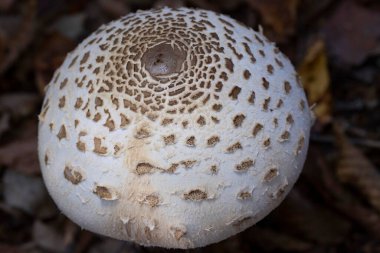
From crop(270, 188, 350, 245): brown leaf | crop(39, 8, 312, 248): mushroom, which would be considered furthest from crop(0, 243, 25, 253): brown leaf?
crop(270, 188, 350, 245): brown leaf

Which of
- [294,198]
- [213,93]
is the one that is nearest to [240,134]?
[213,93]

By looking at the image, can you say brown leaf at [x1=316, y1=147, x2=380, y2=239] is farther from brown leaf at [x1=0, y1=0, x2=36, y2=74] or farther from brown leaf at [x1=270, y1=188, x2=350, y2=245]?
brown leaf at [x1=0, y1=0, x2=36, y2=74]

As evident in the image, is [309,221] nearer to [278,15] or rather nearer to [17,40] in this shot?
[278,15]

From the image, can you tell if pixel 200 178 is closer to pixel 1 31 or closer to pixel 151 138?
pixel 151 138

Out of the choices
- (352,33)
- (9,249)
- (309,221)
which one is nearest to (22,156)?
(9,249)

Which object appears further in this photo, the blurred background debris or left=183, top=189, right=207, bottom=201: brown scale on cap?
the blurred background debris

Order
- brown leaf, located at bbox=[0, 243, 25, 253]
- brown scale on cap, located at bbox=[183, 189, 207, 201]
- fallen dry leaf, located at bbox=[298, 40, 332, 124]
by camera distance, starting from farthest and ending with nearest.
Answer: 1. fallen dry leaf, located at bbox=[298, 40, 332, 124]
2. brown leaf, located at bbox=[0, 243, 25, 253]
3. brown scale on cap, located at bbox=[183, 189, 207, 201]
